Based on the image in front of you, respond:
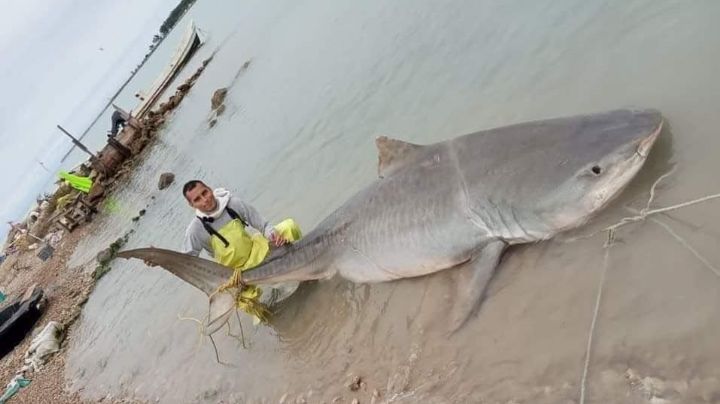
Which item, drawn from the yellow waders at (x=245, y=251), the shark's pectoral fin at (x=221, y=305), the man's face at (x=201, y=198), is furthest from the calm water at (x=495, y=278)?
the man's face at (x=201, y=198)

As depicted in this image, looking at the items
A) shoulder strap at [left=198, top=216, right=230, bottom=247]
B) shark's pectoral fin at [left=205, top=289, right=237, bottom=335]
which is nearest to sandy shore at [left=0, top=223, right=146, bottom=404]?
shark's pectoral fin at [left=205, top=289, right=237, bottom=335]

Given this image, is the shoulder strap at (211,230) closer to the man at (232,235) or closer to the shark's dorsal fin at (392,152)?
the man at (232,235)

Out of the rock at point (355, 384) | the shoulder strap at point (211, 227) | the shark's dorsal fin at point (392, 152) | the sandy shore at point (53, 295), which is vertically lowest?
the rock at point (355, 384)

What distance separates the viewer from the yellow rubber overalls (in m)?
6.77

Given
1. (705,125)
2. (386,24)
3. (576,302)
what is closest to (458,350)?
(576,302)

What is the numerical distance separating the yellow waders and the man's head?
1.05 ft

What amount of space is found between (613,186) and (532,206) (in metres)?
0.61

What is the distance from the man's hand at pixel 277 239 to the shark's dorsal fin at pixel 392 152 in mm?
1488

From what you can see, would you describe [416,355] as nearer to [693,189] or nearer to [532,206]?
[532,206]

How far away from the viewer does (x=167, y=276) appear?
1135 centimetres

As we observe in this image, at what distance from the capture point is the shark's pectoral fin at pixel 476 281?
480 cm

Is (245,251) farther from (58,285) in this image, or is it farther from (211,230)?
(58,285)

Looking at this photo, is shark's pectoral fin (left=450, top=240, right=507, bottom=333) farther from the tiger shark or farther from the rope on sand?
the rope on sand

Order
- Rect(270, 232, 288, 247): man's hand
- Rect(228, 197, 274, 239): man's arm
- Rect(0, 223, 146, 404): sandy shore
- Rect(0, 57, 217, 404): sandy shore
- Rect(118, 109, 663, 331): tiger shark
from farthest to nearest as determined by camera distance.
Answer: Rect(0, 57, 217, 404): sandy shore, Rect(0, 223, 146, 404): sandy shore, Rect(228, 197, 274, 239): man's arm, Rect(270, 232, 288, 247): man's hand, Rect(118, 109, 663, 331): tiger shark
